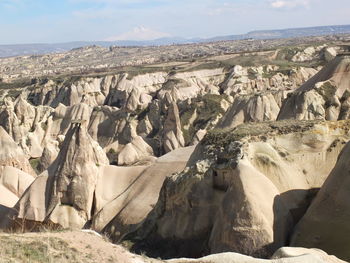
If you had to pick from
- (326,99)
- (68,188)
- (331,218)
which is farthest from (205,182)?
(326,99)

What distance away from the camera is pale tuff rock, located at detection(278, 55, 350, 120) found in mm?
27031

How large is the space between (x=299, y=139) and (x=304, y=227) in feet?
11.3

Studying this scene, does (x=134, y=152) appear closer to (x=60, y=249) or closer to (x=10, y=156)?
(x=10, y=156)

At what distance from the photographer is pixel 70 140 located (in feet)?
67.9

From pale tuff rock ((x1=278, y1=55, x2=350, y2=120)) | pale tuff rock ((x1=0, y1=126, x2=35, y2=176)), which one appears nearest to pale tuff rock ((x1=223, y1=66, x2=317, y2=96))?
pale tuff rock ((x1=278, y1=55, x2=350, y2=120))

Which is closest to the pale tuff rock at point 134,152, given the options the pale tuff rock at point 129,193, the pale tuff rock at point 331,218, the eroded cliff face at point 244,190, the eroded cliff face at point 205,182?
the eroded cliff face at point 205,182

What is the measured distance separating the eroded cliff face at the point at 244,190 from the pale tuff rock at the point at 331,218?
54cm

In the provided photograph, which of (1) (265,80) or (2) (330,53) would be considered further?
(2) (330,53)

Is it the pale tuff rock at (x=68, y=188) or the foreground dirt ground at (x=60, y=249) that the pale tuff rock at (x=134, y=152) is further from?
the foreground dirt ground at (x=60, y=249)

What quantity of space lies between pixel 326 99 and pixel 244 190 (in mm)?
17708

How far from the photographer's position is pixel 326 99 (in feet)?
92.6

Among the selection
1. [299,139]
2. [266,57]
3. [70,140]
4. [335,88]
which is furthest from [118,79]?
[299,139]

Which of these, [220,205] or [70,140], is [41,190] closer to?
[70,140]

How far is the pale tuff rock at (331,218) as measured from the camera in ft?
37.9
